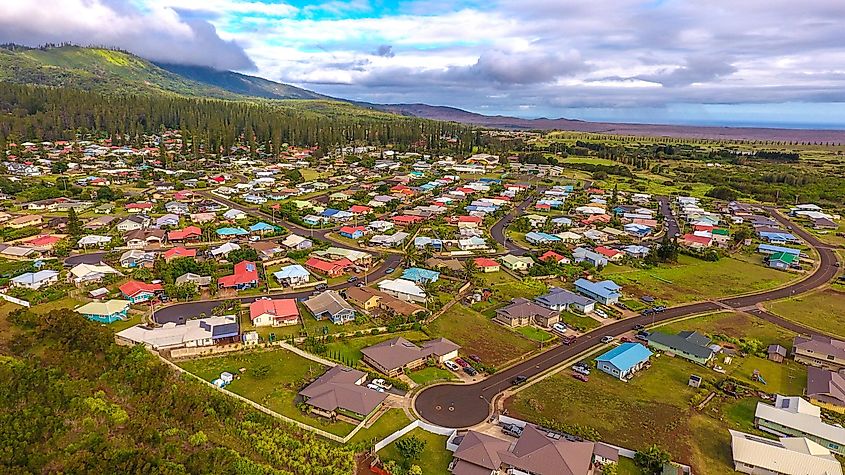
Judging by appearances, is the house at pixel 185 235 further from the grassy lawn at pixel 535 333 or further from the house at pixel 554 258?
the grassy lawn at pixel 535 333

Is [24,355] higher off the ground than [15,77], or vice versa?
[15,77]

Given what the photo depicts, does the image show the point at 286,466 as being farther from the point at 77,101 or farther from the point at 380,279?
the point at 77,101

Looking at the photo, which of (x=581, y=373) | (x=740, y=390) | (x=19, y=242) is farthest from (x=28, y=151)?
(x=740, y=390)

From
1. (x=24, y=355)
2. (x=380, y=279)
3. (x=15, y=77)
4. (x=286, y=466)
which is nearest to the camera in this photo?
(x=286, y=466)

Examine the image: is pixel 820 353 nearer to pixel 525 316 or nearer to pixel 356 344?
pixel 525 316

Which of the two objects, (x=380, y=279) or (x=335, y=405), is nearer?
(x=335, y=405)

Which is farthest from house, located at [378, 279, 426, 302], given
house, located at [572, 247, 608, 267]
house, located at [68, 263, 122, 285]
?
house, located at [68, 263, 122, 285]

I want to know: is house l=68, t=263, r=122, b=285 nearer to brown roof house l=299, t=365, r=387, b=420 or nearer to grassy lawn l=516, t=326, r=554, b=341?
brown roof house l=299, t=365, r=387, b=420
